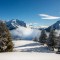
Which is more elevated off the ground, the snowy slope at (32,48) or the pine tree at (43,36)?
the pine tree at (43,36)

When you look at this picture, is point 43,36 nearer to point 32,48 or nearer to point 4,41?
point 32,48

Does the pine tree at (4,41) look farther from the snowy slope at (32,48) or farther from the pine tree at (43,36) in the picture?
the pine tree at (43,36)

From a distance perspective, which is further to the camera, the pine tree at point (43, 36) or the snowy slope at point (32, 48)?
the pine tree at point (43, 36)

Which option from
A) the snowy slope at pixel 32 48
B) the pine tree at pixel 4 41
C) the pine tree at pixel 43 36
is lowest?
the snowy slope at pixel 32 48

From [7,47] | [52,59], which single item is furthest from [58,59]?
[7,47]

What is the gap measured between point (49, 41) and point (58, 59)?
52.3 meters

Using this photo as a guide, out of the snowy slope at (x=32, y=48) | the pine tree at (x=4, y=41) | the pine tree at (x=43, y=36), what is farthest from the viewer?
the pine tree at (x=43, y=36)

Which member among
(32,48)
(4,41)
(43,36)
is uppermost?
(4,41)

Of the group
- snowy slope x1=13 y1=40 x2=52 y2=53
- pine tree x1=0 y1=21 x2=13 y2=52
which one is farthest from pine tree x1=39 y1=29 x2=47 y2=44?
pine tree x1=0 y1=21 x2=13 y2=52

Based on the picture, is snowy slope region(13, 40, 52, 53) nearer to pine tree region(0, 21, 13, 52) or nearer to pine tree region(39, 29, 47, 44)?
pine tree region(39, 29, 47, 44)

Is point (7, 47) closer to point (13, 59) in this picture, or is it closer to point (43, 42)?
point (13, 59)

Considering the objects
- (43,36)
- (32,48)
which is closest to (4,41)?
(32,48)

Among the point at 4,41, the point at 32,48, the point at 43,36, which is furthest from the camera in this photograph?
the point at 43,36

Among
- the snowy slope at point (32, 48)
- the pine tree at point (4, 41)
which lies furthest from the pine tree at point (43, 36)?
the pine tree at point (4, 41)
